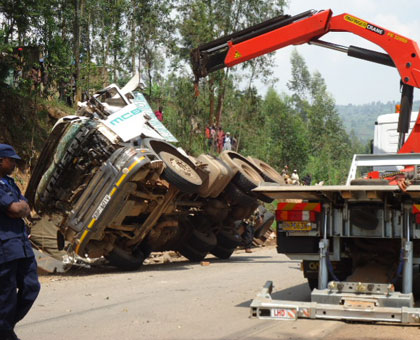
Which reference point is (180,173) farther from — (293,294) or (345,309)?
(345,309)

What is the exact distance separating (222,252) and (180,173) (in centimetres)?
388

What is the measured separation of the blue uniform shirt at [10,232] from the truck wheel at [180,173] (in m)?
5.96

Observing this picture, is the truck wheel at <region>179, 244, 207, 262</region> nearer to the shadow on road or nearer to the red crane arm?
the red crane arm

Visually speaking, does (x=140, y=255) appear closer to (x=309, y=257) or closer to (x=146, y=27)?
(x=309, y=257)

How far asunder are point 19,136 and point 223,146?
31.2 feet

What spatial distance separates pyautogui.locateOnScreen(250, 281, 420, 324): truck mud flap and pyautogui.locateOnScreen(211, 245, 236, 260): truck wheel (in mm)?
7992

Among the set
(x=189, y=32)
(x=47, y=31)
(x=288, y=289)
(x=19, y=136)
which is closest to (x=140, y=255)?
(x=288, y=289)

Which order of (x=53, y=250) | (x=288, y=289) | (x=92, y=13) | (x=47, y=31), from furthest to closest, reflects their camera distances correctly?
(x=92, y=13) → (x=47, y=31) → (x=53, y=250) → (x=288, y=289)

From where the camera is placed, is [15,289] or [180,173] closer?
[15,289]

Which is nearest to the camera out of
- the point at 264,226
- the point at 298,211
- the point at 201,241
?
the point at 298,211

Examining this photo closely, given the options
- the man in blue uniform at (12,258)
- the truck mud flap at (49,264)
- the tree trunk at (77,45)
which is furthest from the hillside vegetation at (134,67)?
the man in blue uniform at (12,258)

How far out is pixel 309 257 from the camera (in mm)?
7145

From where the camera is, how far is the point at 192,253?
13.5m

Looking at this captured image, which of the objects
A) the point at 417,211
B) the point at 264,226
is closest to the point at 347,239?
the point at 417,211
